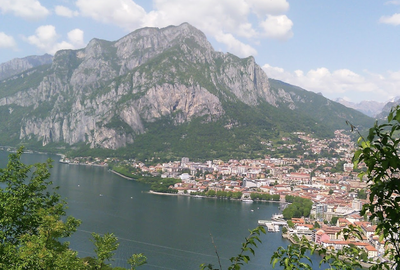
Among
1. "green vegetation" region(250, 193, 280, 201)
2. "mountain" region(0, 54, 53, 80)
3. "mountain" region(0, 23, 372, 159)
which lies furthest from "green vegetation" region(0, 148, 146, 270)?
"mountain" region(0, 54, 53, 80)

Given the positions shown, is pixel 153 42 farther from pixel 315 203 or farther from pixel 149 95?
pixel 315 203

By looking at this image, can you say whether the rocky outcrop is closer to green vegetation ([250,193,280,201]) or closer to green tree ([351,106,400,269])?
green vegetation ([250,193,280,201])

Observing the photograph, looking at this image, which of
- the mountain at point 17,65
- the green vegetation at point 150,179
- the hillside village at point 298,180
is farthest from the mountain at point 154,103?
the mountain at point 17,65

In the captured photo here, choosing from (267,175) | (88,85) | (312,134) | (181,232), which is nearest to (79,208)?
(181,232)

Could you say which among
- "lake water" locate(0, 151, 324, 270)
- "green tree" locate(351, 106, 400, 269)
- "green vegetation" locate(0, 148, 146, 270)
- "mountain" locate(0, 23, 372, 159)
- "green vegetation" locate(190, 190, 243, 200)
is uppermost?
"mountain" locate(0, 23, 372, 159)

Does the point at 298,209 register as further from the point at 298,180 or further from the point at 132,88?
the point at 132,88

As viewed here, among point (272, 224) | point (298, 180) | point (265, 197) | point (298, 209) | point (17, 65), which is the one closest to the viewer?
point (272, 224)

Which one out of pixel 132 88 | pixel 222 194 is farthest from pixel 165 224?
pixel 132 88
